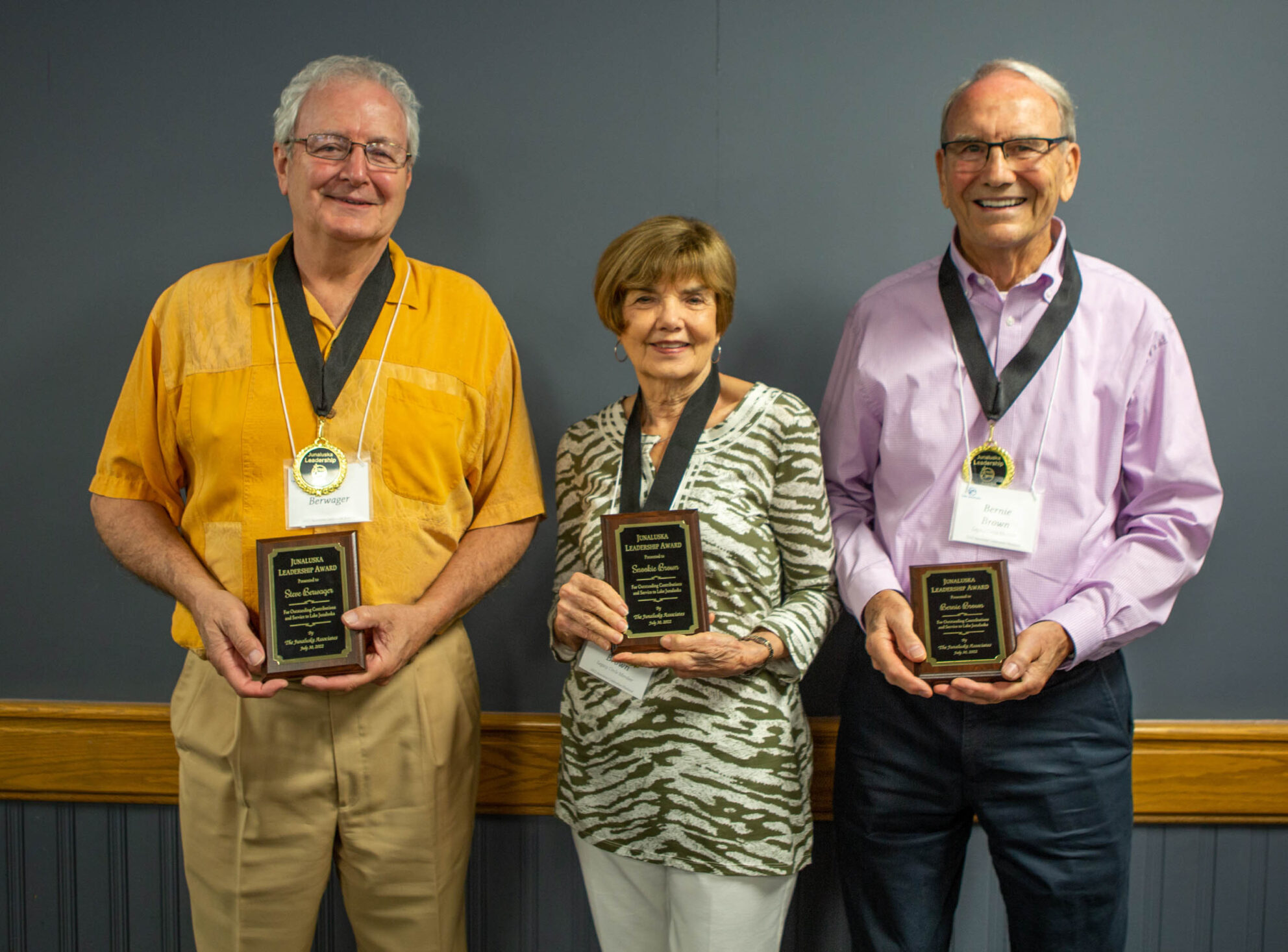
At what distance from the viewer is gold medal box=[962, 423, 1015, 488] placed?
1.57m

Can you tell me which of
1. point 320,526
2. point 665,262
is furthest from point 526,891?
point 665,262

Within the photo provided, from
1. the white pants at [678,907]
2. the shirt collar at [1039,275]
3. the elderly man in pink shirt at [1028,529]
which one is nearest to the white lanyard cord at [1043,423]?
the elderly man in pink shirt at [1028,529]

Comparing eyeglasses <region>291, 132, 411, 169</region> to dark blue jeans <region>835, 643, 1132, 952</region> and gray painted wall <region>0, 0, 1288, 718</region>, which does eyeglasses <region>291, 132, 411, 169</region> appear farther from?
dark blue jeans <region>835, 643, 1132, 952</region>

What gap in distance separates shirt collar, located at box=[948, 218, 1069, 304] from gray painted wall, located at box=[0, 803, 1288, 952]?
1295 millimetres

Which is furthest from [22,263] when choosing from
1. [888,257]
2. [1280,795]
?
[1280,795]

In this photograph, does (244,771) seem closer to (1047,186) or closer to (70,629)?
(70,629)

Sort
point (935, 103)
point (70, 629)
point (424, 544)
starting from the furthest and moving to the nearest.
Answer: point (70, 629)
point (935, 103)
point (424, 544)

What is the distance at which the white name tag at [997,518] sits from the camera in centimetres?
154

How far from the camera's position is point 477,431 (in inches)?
66.5

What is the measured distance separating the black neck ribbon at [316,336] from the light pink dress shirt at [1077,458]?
Answer: 3.24 ft

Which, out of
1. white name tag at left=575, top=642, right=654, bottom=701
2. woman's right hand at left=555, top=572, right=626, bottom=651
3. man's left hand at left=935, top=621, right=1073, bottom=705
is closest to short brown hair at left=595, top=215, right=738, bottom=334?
woman's right hand at left=555, top=572, right=626, bottom=651

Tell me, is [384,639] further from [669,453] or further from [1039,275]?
[1039,275]

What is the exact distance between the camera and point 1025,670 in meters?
1.47

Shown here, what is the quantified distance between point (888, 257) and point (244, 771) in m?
1.74
